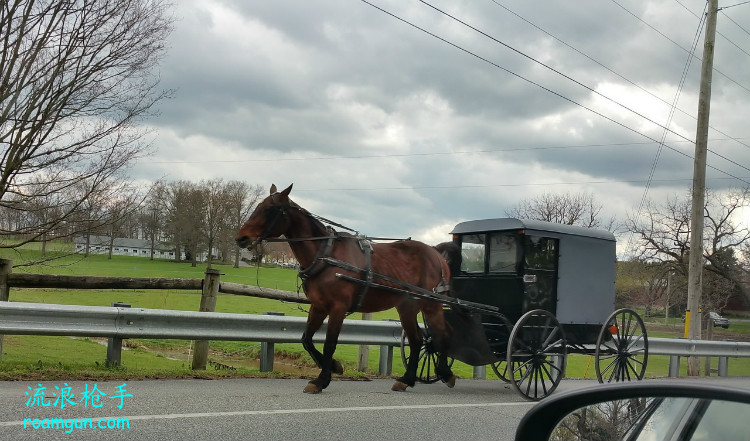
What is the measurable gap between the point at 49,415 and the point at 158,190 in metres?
6.87

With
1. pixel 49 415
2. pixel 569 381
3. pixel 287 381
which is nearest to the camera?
pixel 49 415

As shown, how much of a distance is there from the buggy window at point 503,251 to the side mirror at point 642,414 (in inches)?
280

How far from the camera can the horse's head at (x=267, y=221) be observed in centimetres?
790

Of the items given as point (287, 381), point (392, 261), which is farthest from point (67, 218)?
point (392, 261)

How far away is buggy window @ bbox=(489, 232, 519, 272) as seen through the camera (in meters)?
9.63

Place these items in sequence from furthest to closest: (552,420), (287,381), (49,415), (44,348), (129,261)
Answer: (129,261) → (44,348) → (287,381) → (49,415) → (552,420)

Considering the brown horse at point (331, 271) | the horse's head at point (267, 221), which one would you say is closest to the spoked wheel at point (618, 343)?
the brown horse at point (331, 271)

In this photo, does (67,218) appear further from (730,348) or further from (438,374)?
(730,348)

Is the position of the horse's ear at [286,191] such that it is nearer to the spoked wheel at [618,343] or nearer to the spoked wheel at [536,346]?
the spoked wheel at [536,346]

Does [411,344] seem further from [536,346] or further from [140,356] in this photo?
[140,356]

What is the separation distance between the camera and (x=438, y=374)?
31.1 feet

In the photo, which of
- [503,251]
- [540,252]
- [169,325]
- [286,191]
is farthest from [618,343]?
[169,325]

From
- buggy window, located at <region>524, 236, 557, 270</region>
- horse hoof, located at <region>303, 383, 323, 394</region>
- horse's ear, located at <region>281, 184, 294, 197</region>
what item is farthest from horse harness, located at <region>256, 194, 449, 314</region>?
buggy window, located at <region>524, 236, 557, 270</region>

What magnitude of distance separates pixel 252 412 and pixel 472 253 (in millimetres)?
4982
